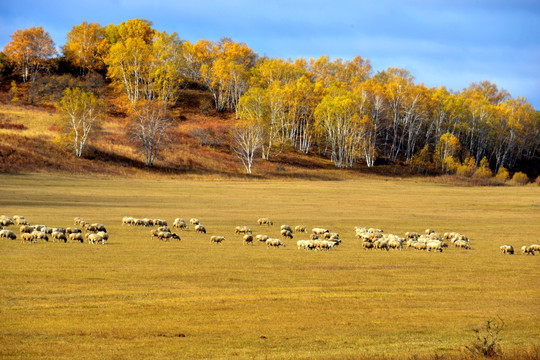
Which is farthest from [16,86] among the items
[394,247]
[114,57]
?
[394,247]

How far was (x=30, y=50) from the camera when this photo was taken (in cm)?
12962

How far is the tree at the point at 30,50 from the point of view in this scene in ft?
421

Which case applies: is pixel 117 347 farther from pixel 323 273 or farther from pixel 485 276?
pixel 485 276

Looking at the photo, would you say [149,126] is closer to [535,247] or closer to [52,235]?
[52,235]

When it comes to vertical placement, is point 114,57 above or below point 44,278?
above

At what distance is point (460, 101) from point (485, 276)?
4652 inches

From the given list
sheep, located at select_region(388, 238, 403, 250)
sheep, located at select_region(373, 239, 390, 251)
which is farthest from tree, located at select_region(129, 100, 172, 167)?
sheep, located at select_region(373, 239, 390, 251)

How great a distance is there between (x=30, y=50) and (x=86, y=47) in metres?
13.3

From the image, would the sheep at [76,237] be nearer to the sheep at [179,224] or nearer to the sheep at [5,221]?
the sheep at [5,221]

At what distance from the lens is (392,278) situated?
21.2m

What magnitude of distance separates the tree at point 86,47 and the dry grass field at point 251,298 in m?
108

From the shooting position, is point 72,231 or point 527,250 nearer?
point 527,250

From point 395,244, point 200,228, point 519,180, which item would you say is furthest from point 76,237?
point 519,180

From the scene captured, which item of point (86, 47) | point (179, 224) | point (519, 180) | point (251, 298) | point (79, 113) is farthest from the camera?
point (86, 47)
